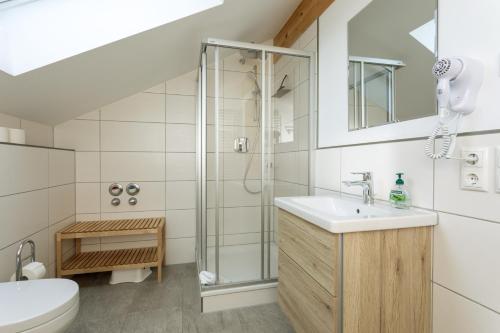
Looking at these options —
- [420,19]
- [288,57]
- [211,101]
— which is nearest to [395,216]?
[420,19]

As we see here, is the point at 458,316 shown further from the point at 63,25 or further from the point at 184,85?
the point at 184,85

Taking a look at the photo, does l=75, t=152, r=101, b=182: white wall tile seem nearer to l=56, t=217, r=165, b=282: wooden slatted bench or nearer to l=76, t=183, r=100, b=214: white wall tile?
l=76, t=183, r=100, b=214: white wall tile

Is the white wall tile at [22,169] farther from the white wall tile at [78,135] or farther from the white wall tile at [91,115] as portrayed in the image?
the white wall tile at [91,115]

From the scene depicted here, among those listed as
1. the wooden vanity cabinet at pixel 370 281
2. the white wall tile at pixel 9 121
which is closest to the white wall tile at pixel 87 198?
the white wall tile at pixel 9 121

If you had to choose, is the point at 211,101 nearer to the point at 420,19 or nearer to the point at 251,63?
the point at 251,63

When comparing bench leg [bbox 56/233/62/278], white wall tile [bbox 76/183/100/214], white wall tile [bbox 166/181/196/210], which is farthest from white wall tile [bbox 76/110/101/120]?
bench leg [bbox 56/233/62/278]

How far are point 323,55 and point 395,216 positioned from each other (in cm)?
A: 134

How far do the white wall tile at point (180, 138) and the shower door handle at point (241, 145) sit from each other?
0.82m

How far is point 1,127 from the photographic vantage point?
4.81 feet

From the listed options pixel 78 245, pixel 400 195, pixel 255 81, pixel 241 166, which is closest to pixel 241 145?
pixel 241 166

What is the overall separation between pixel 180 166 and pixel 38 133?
116cm

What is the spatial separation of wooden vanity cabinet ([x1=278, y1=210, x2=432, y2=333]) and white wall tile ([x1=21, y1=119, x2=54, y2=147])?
216cm

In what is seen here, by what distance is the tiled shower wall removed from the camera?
4.87 ft

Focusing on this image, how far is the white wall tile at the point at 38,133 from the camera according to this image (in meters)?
1.85
